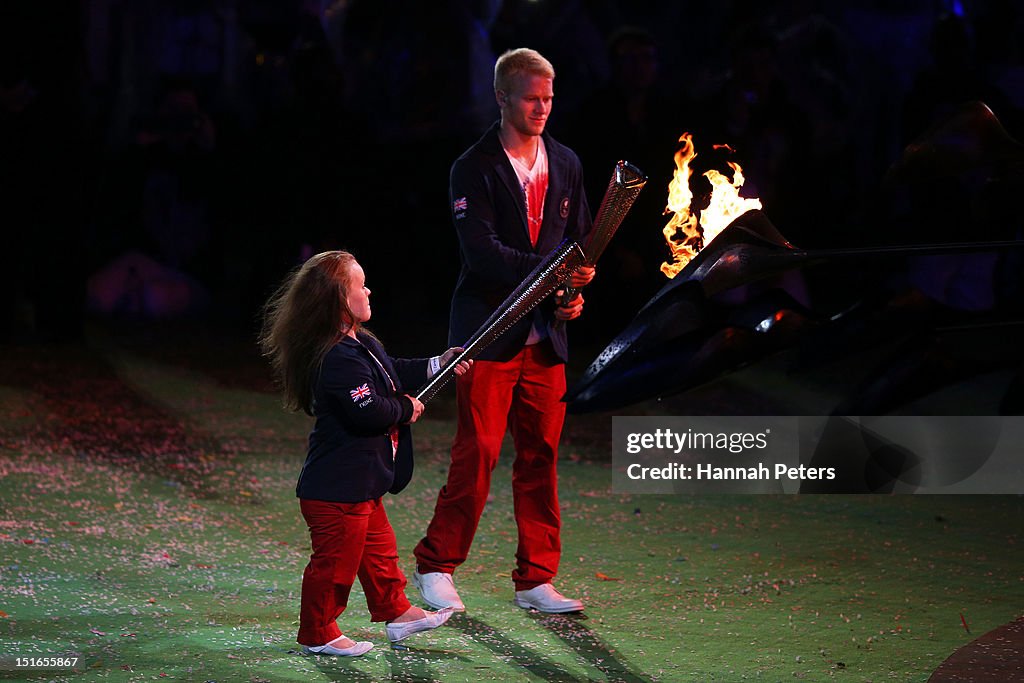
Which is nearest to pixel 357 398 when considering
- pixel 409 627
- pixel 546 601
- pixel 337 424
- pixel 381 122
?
pixel 337 424

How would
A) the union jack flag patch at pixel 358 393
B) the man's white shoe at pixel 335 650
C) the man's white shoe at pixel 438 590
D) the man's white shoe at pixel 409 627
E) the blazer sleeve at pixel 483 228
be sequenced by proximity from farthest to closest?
1. the man's white shoe at pixel 438 590
2. the blazer sleeve at pixel 483 228
3. the man's white shoe at pixel 409 627
4. the man's white shoe at pixel 335 650
5. the union jack flag patch at pixel 358 393

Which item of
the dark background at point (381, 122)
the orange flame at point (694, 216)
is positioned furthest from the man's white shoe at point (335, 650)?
the dark background at point (381, 122)

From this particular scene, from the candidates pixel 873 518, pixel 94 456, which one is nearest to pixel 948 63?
pixel 873 518

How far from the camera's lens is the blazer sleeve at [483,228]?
188 inches

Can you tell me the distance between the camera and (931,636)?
4848mm

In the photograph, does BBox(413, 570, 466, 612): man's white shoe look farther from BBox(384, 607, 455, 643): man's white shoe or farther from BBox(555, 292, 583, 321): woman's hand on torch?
BBox(555, 292, 583, 321): woman's hand on torch

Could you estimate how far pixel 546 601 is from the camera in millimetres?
5023

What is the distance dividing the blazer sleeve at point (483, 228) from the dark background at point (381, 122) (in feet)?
11.7

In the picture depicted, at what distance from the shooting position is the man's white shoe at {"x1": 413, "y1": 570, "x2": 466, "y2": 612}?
4969mm

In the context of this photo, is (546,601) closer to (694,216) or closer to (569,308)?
(569,308)

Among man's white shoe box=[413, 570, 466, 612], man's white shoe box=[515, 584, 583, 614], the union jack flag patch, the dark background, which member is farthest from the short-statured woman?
the dark background

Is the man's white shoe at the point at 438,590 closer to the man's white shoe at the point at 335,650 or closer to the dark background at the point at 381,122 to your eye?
the man's white shoe at the point at 335,650

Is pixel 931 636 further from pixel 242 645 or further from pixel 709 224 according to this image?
pixel 242 645

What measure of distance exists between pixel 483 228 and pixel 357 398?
827 mm
